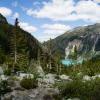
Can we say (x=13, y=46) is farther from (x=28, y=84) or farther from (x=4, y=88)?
(x=4, y=88)

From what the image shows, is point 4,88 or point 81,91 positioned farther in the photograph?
point 4,88

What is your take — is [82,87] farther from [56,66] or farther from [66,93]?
[56,66]

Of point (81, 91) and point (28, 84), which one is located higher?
point (28, 84)

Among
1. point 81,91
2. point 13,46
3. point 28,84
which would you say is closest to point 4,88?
point 28,84

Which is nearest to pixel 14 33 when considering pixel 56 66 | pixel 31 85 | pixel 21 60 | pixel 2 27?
pixel 21 60

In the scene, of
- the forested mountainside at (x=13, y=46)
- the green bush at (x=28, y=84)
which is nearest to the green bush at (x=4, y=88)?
the green bush at (x=28, y=84)

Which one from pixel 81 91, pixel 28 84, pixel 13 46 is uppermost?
pixel 13 46

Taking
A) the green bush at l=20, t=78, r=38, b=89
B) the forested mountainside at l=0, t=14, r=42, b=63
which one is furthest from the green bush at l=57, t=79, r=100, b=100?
the forested mountainside at l=0, t=14, r=42, b=63

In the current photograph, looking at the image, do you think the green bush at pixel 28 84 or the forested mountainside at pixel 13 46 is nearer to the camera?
the green bush at pixel 28 84

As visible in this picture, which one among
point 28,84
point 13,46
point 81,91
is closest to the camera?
point 81,91

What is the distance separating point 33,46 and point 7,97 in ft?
599

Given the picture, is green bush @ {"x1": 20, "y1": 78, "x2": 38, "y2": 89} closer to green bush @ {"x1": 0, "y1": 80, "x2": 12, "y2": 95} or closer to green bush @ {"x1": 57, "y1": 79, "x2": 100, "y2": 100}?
green bush @ {"x1": 0, "y1": 80, "x2": 12, "y2": 95}

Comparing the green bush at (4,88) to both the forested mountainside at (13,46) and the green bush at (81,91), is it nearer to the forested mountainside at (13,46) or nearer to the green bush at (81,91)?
the green bush at (81,91)

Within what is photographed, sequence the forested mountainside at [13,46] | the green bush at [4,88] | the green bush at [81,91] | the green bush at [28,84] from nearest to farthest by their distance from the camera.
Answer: the green bush at [81,91]
the green bush at [4,88]
the green bush at [28,84]
the forested mountainside at [13,46]
